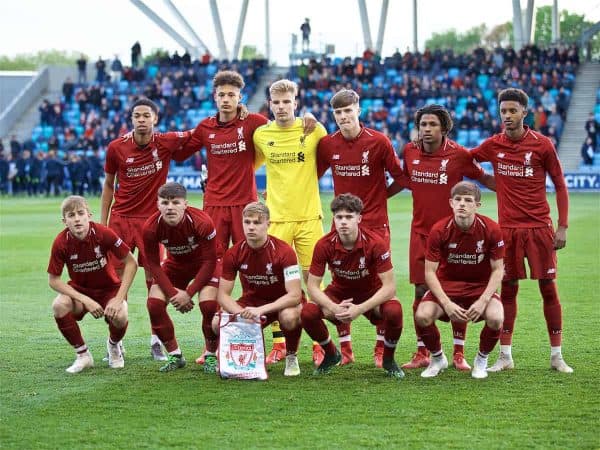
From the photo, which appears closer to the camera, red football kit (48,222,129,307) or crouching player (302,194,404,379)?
crouching player (302,194,404,379)

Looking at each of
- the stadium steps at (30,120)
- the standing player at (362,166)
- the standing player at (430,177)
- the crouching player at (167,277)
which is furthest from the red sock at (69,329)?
the stadium steps at (30,120)

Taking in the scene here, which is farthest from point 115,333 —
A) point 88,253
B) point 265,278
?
point 265,278

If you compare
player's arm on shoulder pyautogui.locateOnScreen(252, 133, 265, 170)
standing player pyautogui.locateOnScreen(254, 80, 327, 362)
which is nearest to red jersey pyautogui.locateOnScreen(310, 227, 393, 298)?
standing player pyautogui.locateOnScreen(254, 80, 327, 362)

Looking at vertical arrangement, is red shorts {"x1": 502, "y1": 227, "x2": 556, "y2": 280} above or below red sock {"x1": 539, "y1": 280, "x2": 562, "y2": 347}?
above

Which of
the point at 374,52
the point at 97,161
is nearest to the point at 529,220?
the point at 97,161

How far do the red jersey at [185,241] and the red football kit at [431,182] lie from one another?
5.07 ft

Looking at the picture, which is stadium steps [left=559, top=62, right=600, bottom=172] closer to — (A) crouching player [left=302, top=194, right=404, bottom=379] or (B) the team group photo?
(B) the team group photo

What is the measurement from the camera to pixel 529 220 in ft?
24.7

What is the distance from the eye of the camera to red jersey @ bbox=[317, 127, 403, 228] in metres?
7.90

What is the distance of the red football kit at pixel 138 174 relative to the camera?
838 cm

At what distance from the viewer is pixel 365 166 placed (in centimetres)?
Answer: 790

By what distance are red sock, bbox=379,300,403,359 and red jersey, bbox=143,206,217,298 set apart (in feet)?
4.51

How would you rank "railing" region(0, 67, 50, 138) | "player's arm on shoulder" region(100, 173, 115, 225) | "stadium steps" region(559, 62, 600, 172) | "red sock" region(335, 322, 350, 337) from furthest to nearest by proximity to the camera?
1. "railing" region(0, 67, 50, 138)
2. "stadium steps" region(559, 62, 600, 172)
3. "player's arm on shoulder" region(100, 173, 115, 225)
4. "red sock" region(335, 322, 350, 337)

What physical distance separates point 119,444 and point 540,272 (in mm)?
3462
